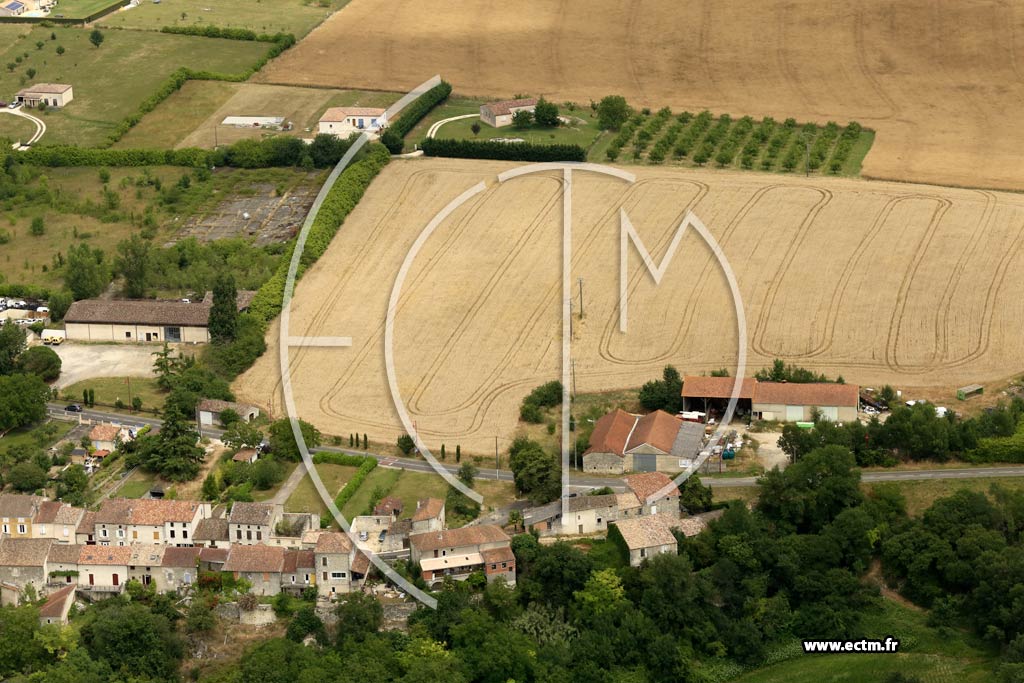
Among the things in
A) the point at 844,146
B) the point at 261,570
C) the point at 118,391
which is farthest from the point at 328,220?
the point at 261,570

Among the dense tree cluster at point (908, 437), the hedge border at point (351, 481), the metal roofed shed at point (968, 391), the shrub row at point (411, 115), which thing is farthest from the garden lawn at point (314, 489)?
the shrub row at point (411, 115)

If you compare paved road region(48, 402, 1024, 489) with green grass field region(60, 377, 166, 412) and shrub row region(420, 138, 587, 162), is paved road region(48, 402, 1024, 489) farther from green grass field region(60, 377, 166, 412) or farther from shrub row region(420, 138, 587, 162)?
Answer: shrub row region(420, 138, 587, 162)

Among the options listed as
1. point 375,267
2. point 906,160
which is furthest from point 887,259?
point 375,267

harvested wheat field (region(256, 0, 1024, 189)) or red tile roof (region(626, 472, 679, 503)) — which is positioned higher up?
harvested wheat field (region(256, 0, 1024, 189))

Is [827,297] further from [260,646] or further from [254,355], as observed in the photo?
[260,646]

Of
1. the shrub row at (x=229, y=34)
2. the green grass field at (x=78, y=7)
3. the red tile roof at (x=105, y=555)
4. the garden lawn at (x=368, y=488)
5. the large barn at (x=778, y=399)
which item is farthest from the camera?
the green grass field at (x=78, y=7)

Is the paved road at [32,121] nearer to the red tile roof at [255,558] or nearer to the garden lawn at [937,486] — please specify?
the red tile roof at [255,558]

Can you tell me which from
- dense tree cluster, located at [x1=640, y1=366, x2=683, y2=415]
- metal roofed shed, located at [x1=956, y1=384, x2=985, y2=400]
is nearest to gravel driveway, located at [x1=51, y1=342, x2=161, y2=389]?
dense tree cluster, located at [x1=640, y1=366, x2=683, y2=415]
